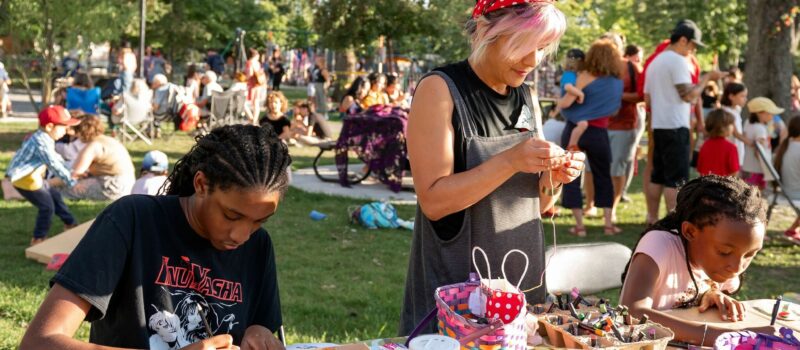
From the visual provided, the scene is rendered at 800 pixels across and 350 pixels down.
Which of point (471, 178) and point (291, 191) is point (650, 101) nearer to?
point (291, 191)

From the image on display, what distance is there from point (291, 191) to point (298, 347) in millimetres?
7847

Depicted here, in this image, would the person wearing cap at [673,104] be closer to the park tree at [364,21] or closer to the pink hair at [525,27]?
the pink hair at [525,27]

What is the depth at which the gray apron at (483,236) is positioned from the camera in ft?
8.34

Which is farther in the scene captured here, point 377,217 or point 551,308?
point 377,217

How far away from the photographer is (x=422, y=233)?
2.67m

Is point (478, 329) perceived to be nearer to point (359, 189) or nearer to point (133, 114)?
point (359, 189)

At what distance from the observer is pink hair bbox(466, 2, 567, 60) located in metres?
2.42

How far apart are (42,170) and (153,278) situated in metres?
5.82

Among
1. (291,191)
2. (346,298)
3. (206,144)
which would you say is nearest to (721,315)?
(206,144)

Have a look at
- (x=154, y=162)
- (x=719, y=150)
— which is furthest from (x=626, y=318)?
(x=719, y=150)

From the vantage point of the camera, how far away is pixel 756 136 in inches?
360

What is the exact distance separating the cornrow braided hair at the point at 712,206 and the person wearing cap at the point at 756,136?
6082 millimetres

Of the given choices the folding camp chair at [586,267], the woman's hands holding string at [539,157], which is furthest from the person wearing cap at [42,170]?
the woman's hands holding string at [539,157]

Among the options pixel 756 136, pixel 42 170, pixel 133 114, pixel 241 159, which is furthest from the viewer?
pixel 133 114
